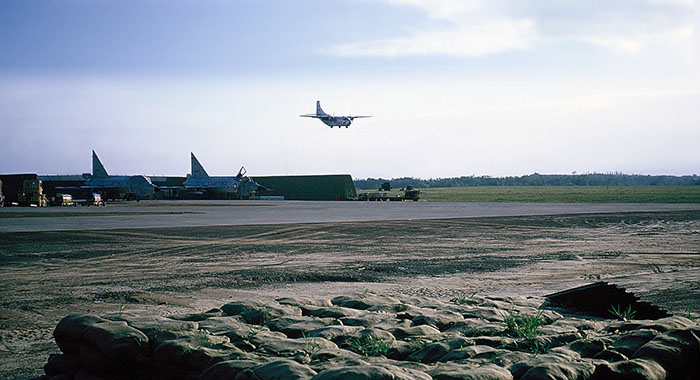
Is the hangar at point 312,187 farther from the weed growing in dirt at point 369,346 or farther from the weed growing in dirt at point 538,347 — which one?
the weed growing in dirt at point 538,347

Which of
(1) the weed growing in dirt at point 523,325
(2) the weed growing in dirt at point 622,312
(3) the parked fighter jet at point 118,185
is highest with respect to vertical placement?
(3) the parked fighter jet at point 118,185

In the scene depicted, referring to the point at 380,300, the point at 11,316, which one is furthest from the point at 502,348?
the point at 11,316

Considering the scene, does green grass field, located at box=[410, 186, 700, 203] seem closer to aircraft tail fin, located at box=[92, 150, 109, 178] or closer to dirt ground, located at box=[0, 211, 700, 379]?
aircraft tail fin, located at box=[92, 150, 109, 178]

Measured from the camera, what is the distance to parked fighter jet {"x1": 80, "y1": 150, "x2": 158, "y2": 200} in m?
80.4

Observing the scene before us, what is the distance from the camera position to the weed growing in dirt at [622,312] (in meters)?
5.79

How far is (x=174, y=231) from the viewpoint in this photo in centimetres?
2589

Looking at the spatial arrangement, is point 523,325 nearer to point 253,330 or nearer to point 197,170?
point 253,330

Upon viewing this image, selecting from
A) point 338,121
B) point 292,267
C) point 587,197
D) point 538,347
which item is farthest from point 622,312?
point 587,197

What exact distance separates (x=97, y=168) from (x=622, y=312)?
298 ft

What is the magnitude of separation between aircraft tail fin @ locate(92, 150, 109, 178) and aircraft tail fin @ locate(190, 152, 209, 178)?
39.8 feet

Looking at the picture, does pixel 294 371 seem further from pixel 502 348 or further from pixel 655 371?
pixel 655 371

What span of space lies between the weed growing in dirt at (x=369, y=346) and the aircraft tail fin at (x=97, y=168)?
89963 mm

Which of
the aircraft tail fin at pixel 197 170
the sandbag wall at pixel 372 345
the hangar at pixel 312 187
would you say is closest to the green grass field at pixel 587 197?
the hangar at pixel 312 187

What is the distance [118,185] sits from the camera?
82.5m
